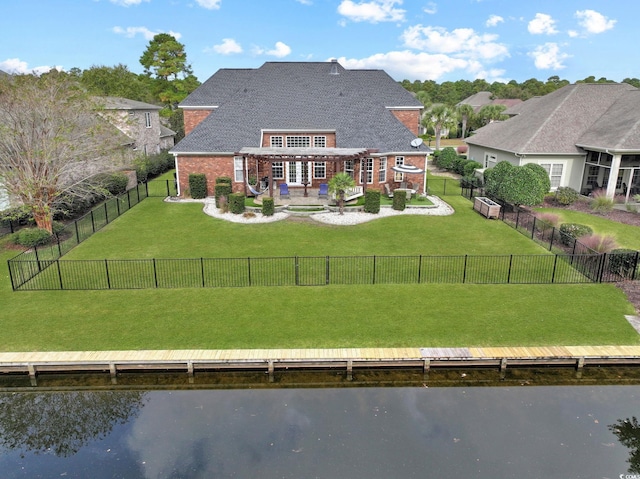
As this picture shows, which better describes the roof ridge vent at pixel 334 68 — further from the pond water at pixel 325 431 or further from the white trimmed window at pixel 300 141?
the pond water at pixel 325 431

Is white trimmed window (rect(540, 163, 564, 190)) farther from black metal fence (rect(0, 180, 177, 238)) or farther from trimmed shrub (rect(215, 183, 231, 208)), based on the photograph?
black metal fence (rect(0, 180, 177, 238))

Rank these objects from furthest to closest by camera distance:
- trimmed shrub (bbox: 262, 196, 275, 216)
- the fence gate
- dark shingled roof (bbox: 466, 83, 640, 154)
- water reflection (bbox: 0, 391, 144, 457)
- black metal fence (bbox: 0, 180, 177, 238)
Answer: dark shingled roof (bbox: 466, 83, 640, 154)
trimmed shrub (bbox: 262, 196, 275, 216)
black metal fence (bbox: 0, 180, 177, 238)
the fence gate
water reflection (bbox: 0, 391, 144, 457)

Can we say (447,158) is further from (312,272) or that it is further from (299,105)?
(312,272)

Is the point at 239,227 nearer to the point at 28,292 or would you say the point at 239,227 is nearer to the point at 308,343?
the point at 28,292

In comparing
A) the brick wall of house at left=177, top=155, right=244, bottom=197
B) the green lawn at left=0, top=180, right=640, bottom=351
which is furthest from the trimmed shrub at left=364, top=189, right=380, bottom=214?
the green lawn at left=0, top=180, right=640, bottom=351

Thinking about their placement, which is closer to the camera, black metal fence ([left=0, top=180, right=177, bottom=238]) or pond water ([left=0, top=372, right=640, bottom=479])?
pond water ([left=0, top=372, right=640, bottom=479])
